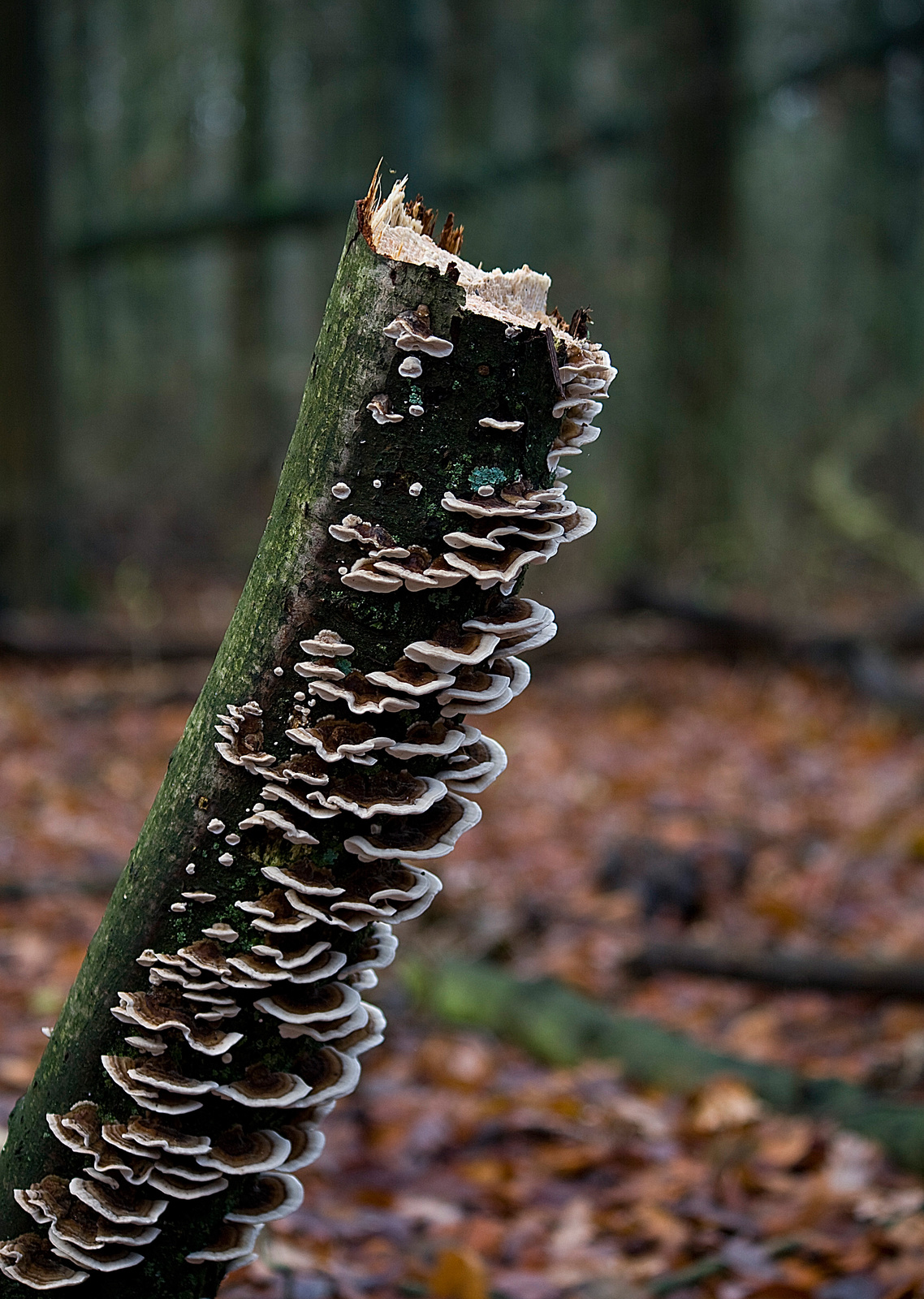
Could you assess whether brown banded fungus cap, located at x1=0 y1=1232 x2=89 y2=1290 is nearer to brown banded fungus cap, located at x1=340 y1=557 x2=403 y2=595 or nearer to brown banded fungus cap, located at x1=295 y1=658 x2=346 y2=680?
brown banded fungus cap, located at x1=295 y1=658 x2=346 y2=680

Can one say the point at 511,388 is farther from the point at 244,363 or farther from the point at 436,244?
the point at 244,363

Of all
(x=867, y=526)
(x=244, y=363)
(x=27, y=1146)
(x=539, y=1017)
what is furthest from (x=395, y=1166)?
(x=244, y=363)

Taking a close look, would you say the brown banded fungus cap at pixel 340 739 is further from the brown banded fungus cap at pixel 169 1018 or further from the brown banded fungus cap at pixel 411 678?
the brown banded fungus cap at pixel 169 1018

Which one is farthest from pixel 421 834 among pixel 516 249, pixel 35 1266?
pixel 516 249

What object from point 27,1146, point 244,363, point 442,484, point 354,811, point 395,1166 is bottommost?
point 395,1166

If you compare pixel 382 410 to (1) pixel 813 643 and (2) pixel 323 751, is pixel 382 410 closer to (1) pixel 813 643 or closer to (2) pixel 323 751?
(2) pixel 323 751

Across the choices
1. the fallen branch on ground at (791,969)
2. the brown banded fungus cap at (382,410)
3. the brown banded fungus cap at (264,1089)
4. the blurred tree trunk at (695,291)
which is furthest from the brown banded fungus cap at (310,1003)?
the blurred tree trunk at (695,291)

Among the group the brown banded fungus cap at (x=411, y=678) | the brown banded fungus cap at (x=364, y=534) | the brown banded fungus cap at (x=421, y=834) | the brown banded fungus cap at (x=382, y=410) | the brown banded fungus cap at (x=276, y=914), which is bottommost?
the brown banded fungus cap at (x=276, y=914)
